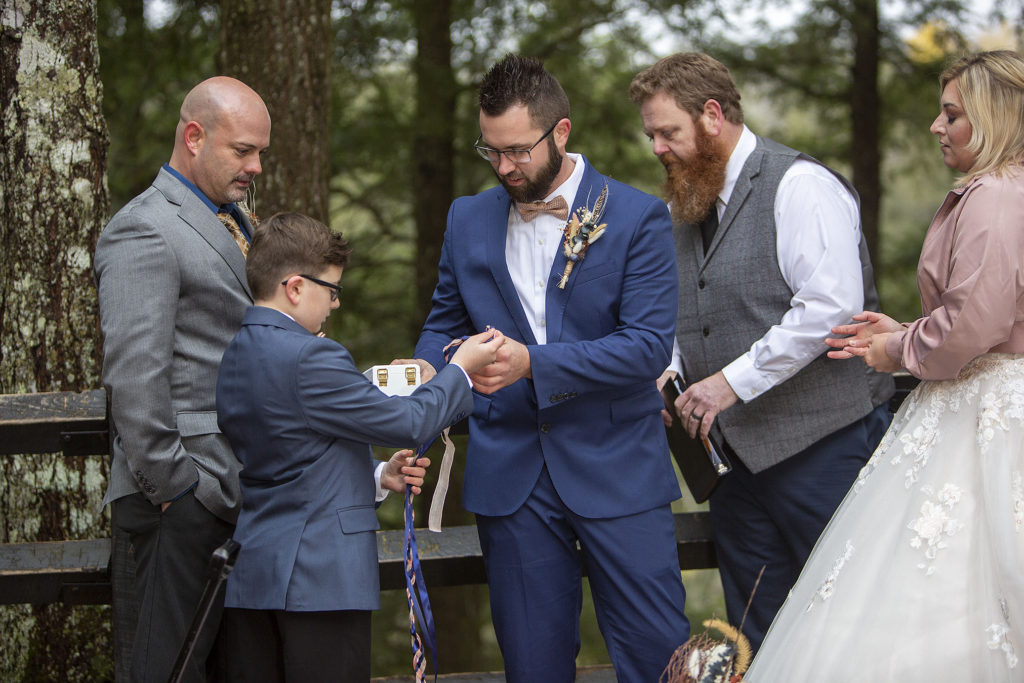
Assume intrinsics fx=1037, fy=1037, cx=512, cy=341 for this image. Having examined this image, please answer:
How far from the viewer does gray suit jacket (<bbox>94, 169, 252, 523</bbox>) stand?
2.98 metres

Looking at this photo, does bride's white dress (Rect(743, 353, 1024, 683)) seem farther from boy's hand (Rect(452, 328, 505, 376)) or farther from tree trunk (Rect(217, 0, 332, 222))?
tree trunk (Rect(217, 0, 332, 222))

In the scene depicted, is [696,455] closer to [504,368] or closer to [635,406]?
[635,406]

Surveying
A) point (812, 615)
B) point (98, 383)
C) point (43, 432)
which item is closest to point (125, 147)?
point (98, 383)

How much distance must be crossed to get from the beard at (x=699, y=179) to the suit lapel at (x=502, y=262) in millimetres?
874

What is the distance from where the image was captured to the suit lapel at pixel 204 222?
10.5 feet

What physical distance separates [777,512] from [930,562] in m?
0.96

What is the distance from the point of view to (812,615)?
10.2ft

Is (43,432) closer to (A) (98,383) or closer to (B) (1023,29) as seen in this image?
(A) (98,383)

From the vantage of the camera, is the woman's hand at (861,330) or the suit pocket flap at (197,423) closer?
the suit pocket flap at (197,423)

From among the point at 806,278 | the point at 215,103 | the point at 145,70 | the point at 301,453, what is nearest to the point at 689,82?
the point at 806,278

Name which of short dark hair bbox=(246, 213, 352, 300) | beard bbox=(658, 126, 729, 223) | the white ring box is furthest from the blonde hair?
short dark hair bbox=(246, 213, 352, 300)

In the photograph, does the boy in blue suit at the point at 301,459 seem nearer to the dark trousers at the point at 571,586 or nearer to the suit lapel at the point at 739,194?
the dark trousers at the point at 571,586

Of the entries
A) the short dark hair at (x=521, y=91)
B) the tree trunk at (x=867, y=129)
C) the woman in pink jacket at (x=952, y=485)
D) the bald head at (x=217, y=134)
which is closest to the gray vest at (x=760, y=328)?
the woman in pink jacket at (x=952, y=485)

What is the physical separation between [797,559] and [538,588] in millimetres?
1148
